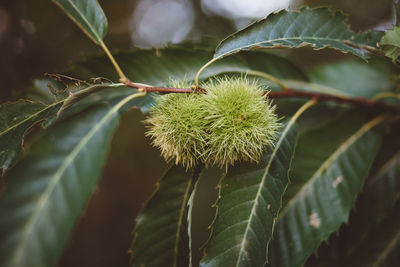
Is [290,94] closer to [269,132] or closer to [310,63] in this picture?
[269,132]

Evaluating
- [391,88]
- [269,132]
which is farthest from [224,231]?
[391,88]

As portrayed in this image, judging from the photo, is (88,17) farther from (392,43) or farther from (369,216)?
(369,216)

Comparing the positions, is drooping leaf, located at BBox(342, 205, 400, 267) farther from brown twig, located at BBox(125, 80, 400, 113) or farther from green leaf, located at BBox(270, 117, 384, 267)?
brown twig, located at BBox(125, 80, 400, 113)

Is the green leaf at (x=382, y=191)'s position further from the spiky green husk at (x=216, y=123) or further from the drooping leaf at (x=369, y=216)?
the spiky green husk at (x=216, y=123)

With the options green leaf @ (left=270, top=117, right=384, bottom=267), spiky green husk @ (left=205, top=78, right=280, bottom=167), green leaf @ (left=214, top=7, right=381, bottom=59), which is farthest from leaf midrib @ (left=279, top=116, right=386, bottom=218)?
green leaf @ (left=214, top=7, right=381, bottom=59)

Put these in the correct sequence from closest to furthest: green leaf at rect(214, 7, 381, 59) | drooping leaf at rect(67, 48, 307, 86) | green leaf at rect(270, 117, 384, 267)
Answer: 1. green leaf at rect(214, 7, 381, 59)
2. green leaf at rect(270, 117, 384, 267)
3. drooping leaf at rect(67, 48, 307, 86)
